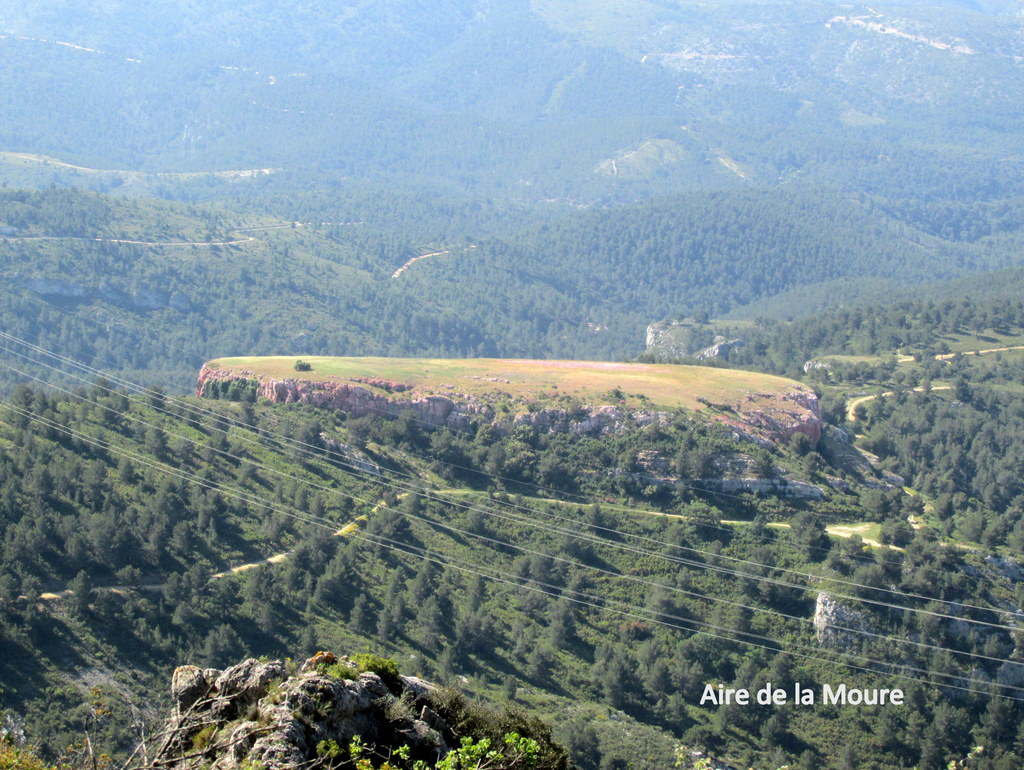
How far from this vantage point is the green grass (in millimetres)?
73812

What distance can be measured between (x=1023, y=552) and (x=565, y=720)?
121ft

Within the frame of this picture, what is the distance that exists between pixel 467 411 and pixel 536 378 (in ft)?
26.3

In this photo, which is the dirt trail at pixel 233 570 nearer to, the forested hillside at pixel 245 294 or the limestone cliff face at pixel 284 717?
the limestone cliff face at pixel 284 717

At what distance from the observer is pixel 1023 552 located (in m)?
64.8

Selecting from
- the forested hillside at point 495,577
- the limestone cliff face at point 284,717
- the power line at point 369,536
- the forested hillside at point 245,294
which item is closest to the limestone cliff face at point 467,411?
the forested hillside at point 495,577

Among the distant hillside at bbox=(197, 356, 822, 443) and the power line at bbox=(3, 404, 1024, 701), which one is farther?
the distant hillside at bbox=(197, 356, 822, 443)

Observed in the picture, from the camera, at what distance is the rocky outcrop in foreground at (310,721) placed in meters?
19.2

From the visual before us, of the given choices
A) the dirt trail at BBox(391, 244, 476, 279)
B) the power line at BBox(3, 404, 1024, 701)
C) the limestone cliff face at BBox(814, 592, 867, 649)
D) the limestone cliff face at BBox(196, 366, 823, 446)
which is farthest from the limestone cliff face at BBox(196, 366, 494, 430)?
the dirt trail at BBox(391, 244, 476, 279)

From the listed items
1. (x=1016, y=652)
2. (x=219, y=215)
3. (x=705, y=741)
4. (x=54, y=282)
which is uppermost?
(x=219, y=215)

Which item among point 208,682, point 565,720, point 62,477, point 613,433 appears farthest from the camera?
point 613,433

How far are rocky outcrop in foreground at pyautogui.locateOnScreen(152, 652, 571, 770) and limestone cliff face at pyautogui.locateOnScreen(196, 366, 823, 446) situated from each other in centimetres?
4740

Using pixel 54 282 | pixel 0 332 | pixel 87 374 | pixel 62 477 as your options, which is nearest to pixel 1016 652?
pixel 62 477

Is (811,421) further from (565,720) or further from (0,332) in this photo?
(0,332)

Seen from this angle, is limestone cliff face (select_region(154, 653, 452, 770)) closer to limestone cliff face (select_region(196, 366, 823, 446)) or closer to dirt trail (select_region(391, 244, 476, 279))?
limestone cliff face (select_region(196, 366, 823, 446))
